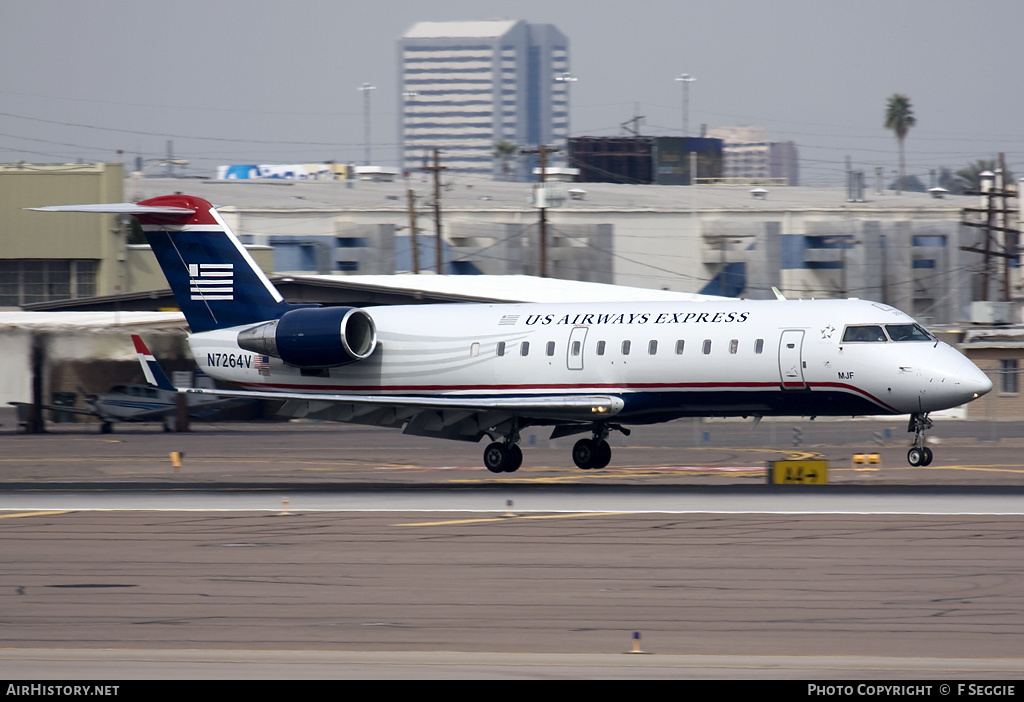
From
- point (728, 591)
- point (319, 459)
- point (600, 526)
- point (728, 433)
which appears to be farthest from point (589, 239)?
point (728, 591)

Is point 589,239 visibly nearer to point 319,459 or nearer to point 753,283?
point 753,283

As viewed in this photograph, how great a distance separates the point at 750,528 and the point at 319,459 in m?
16.8

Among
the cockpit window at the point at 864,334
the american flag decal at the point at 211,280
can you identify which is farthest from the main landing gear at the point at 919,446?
the american flag decal at the point at 211,280

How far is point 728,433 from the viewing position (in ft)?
122

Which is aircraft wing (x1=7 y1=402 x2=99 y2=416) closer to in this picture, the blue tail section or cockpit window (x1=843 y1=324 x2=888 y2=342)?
the blue tail section

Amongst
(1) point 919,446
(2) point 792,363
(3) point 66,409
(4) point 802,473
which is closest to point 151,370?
(2) point 792,363

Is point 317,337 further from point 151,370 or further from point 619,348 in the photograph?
point 619,348

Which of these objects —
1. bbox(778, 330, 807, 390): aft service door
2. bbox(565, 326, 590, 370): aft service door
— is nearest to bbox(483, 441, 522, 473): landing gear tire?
bbox(565, 326, 590, 370): aft service door

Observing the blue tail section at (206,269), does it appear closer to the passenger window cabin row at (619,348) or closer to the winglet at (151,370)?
the winglet at (151,370)

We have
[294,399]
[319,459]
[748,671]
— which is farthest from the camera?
[319,459]

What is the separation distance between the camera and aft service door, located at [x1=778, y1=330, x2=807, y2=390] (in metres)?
23.4

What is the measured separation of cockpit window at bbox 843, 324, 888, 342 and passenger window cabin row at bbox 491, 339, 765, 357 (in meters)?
1.60

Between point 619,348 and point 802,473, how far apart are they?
433 cm

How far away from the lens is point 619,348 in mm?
24891
